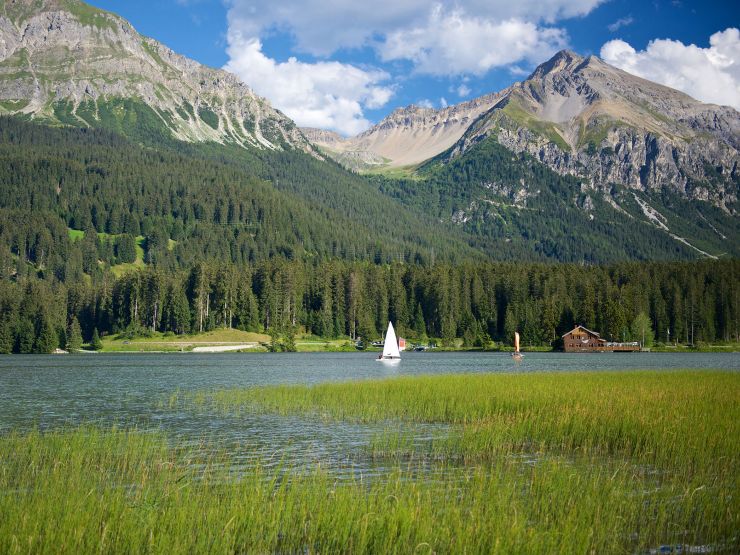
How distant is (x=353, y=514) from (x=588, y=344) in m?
165

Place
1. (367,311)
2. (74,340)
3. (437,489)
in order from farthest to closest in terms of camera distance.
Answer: (367,311), (74,340), (437,489)

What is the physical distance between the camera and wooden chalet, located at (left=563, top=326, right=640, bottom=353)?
16950cm

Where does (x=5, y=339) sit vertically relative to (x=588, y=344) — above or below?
above

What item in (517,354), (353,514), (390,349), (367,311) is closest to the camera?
(353,514)

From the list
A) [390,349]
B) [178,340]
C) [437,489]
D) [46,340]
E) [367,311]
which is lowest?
[437,489]

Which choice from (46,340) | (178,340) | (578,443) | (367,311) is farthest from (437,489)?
(367,311)

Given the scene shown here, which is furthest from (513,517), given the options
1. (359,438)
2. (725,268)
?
(725,268)

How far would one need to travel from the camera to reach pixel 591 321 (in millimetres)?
176625

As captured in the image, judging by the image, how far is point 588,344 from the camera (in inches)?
6786

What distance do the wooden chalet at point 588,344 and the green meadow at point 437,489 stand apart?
444ft

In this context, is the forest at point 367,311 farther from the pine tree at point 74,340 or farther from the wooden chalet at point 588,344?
the pine tree at point 74,340

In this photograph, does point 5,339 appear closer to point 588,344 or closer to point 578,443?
point 588,344

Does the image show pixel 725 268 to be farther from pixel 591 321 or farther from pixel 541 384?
pixel 541 384

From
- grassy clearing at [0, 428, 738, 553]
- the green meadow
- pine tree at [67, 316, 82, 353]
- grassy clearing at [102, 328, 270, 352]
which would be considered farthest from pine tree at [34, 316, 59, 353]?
grassy clearing at [0, 428, 738, 553]
